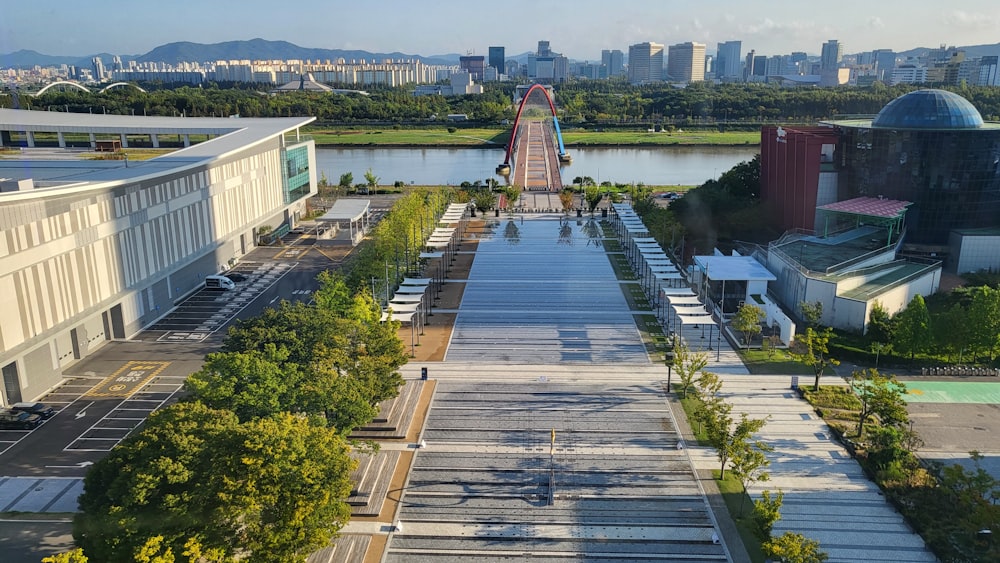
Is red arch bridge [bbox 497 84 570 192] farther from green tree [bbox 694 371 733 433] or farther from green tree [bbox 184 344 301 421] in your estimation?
green tree [bbox 184 344 301 421]

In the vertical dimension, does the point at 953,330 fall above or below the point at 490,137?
below

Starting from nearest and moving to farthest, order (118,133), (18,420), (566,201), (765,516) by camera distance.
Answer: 1. (765,516)
2. (18,420)
3. (118,133)
4. (566,201)

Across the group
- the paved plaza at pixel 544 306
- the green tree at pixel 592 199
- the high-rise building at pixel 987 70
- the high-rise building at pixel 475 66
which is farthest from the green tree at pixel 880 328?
the high-rise building at pixel 475 66

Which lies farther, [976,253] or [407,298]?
[976,253]

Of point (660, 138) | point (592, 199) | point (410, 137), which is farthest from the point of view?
point (410, 137)

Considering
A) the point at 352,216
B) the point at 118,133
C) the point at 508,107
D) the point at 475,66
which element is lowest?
the point at 352,216

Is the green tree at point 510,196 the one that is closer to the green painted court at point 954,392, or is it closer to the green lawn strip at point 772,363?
the green lawn strip at point 772,363

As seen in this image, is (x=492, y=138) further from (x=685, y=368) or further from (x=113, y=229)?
(x=685, y=368)

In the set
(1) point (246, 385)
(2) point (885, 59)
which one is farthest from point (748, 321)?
(2) point (885, 59)

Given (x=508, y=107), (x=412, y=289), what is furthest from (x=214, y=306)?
(x=508, y=107)
